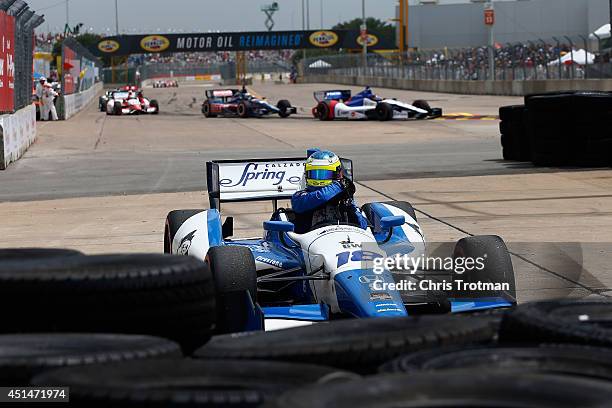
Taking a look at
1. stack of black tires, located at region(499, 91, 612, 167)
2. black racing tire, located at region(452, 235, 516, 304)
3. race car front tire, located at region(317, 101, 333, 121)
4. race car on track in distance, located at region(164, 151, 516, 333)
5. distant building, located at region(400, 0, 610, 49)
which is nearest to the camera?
race car on track in distance, located at region(164, 151, 516, 333)

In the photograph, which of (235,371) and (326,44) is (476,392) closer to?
(235,371)

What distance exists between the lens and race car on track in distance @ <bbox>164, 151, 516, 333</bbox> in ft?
22.6

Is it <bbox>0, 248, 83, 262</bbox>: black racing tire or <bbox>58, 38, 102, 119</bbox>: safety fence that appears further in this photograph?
<bbox>58, 38, 102, 119</bbox>: safety fence

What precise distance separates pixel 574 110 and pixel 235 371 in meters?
14.8

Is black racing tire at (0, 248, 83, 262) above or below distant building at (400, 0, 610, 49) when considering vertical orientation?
below

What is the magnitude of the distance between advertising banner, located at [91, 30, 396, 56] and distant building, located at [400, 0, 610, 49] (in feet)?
64.1

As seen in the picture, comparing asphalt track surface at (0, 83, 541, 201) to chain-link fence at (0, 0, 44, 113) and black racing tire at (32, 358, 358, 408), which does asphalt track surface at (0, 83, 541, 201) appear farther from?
black racing tire at (32, 358, 358, 408)

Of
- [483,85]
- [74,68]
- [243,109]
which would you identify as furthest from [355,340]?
[483,85]

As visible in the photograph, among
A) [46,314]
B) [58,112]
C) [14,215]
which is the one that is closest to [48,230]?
[14,215]

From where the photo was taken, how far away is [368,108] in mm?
33969

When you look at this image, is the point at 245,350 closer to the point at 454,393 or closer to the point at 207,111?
the point at 454,393

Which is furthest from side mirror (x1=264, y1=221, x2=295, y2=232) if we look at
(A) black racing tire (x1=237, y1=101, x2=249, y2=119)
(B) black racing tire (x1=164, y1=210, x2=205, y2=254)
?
(A) black racing tire (x1=237, y1=101, x2=249, y2=119)

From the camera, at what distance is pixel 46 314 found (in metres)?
4.43

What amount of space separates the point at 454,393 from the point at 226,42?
262 ft
